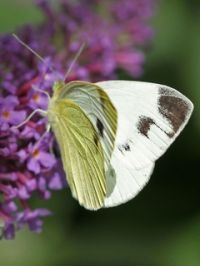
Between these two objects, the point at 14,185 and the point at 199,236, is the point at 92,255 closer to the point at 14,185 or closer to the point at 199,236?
the point at 199,236

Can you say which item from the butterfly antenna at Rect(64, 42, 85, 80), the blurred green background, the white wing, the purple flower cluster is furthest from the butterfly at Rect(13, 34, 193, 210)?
the blurred green background

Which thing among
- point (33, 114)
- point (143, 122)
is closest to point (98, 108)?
point (143, 122)

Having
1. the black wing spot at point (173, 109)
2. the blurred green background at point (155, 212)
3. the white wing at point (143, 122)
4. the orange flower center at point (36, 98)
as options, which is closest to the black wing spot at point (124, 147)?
the white wing at point (143, 122)

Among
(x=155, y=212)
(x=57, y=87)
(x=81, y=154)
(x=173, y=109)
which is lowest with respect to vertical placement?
(x=155, y=212)

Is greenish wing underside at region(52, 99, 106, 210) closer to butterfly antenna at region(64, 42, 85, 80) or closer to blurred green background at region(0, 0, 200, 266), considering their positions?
butterfly antenna at region(64, 42, 85, 80)

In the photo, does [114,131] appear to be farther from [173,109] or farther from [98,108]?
[173,109]

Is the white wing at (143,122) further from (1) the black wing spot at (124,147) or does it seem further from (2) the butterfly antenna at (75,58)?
(2) the butterfly antenna at (75,58)
